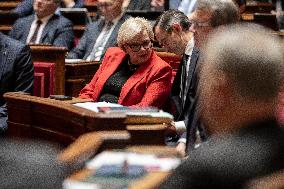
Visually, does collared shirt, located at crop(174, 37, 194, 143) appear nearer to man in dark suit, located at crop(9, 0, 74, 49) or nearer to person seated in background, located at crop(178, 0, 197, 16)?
person seated in background, located at crop(178, 0, 197, 16)

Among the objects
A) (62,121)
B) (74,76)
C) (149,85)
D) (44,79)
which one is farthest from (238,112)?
(74,76)

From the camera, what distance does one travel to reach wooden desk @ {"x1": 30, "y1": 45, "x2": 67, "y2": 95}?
464 centimetres

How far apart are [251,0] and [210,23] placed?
4.95m

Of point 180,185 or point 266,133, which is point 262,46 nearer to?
point 266,133

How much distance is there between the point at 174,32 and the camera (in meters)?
3.92

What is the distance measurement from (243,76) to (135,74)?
2.20 m

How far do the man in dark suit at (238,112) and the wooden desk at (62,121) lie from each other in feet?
3.26

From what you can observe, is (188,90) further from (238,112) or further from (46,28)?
(46,28)

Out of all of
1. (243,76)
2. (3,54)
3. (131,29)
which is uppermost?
(243,76)

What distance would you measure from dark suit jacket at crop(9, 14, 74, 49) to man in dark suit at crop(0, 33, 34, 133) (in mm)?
2086

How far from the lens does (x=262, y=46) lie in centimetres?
163

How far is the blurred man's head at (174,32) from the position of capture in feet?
12.7

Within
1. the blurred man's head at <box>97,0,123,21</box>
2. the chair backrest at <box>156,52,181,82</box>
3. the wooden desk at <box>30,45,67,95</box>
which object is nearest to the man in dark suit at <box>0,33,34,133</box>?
the wooden desk at <box>30,45,67,95</box>

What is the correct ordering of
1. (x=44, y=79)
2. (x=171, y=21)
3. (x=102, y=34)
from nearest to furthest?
(x=171, y=21) → (x=44, y=79) → (x=102, y=34)
